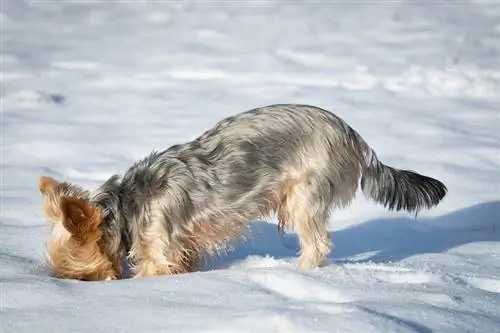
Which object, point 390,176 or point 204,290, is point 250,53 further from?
point 204,290

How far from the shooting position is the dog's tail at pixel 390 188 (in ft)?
14.5

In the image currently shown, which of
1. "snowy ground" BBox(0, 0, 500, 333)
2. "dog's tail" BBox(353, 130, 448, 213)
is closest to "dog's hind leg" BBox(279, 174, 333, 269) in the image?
"snowy ground" BBox(0, 0, 500, 333)

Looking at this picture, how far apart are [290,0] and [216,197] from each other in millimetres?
11386

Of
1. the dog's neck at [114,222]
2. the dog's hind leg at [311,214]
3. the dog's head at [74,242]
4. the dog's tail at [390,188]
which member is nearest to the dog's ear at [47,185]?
the dog's head at [74,242]

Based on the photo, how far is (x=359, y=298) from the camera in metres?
3.39

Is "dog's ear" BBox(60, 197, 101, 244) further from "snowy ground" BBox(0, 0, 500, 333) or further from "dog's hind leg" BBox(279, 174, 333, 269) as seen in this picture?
"dog's hind leg" BBox(279, 174, 333, 269)

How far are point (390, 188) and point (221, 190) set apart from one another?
886 millimetres

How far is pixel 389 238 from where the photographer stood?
206 inches

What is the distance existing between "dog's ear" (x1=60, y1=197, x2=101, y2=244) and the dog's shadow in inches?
31.0

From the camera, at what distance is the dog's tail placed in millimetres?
4422

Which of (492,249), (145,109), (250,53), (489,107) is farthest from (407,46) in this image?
(492,249)

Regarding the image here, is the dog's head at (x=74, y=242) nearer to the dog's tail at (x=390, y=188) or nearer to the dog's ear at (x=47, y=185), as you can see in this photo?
the dog's ear at (x=47, y=185)

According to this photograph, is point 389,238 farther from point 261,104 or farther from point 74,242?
point 261,104

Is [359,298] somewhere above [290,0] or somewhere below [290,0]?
below
